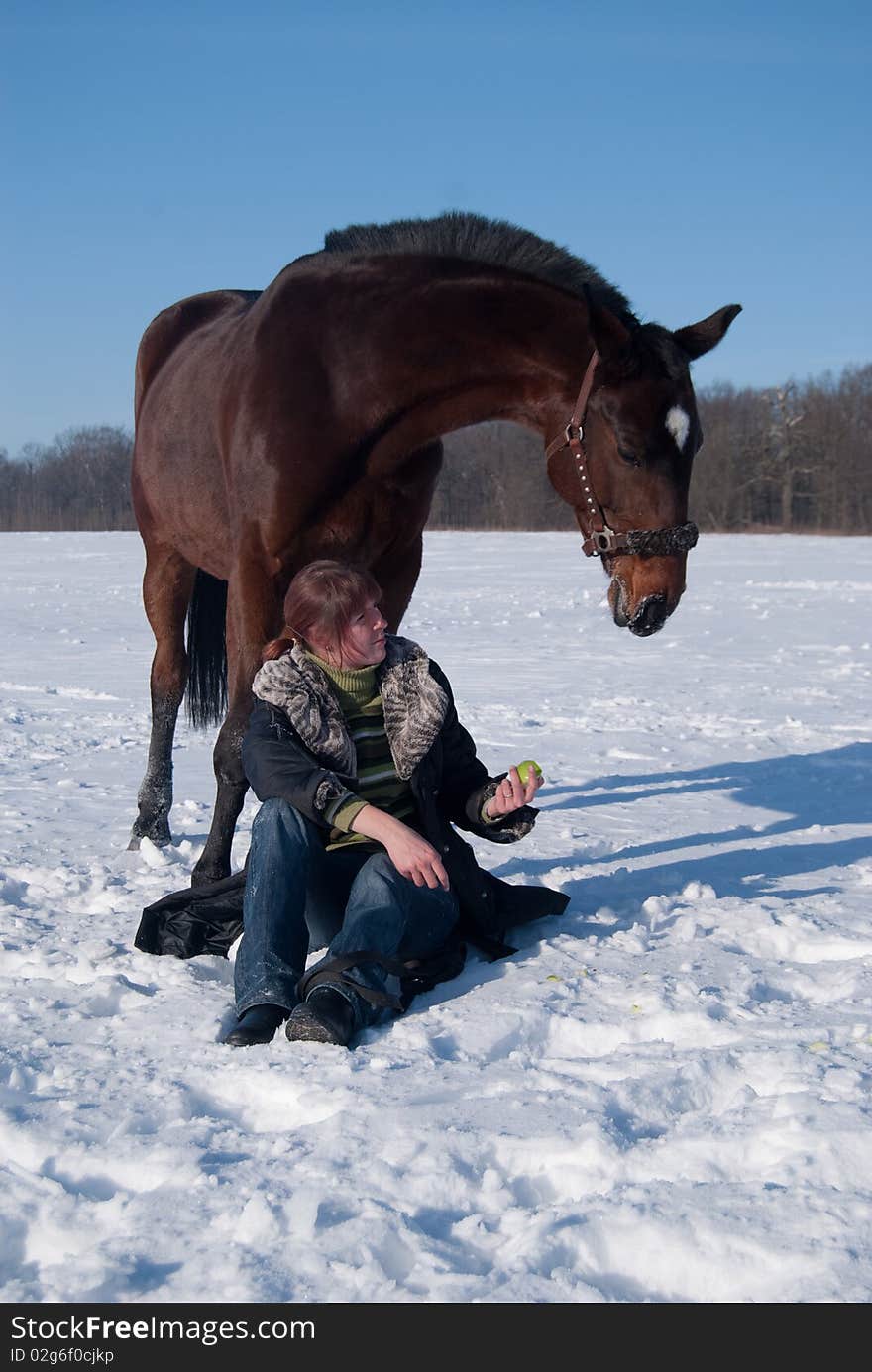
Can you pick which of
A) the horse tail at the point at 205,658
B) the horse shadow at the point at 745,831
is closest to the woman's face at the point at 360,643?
the horse shadow at the point at 745,831

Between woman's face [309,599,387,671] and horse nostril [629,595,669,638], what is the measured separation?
0.83 meters

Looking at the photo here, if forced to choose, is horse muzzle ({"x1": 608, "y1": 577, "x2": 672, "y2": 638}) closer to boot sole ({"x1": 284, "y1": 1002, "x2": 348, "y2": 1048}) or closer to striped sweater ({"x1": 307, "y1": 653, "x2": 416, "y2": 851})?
striped sweater ({"x1": 307, "y1": 653, "x2": 416, "y2": 851})

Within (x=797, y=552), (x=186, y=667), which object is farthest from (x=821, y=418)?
(x=186, y=667)

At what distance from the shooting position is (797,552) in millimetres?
28766

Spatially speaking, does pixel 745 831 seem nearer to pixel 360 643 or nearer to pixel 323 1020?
pixel 360 643

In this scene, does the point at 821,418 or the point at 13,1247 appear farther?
Answer: the point at 821,418

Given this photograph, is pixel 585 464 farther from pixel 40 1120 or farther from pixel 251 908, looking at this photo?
pixel 40 1120

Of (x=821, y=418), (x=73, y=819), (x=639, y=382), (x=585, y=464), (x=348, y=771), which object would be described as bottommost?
(x=73, y=819)

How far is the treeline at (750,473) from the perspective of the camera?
182 feet

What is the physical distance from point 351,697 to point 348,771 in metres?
0.21

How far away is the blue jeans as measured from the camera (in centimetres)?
282

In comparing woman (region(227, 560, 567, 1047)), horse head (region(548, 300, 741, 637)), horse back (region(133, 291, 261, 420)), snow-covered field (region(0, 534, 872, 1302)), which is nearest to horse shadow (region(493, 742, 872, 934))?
snow-covered field (region(0, 534, 872, 1302))

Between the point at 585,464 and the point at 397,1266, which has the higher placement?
the point at 585,464
